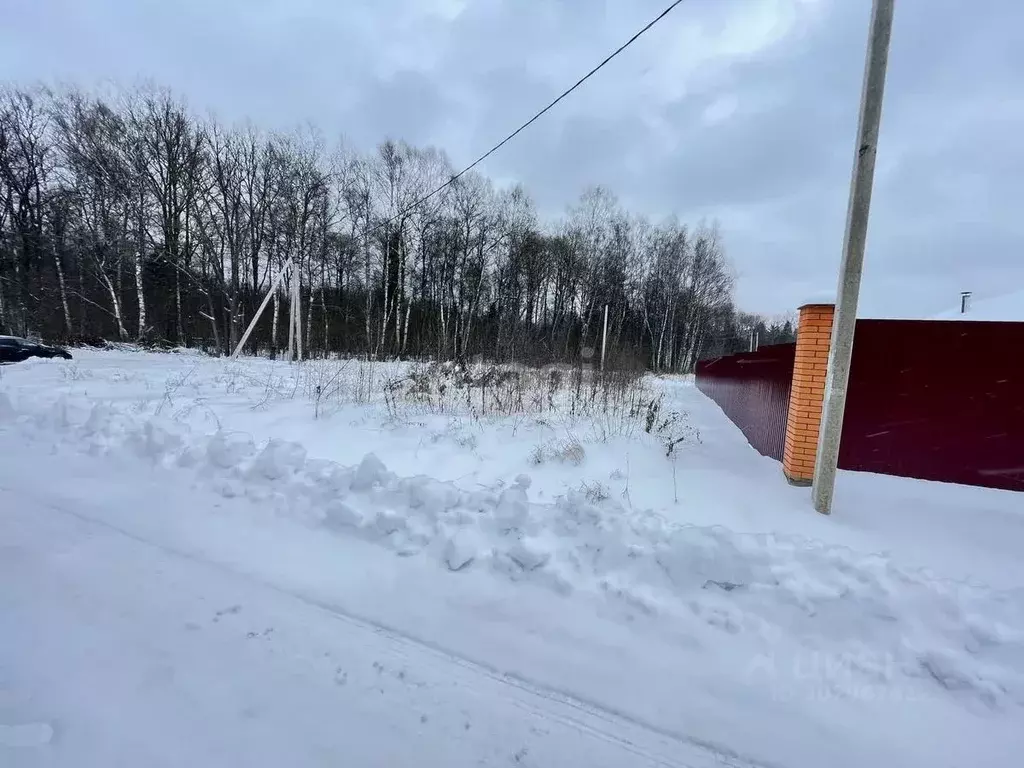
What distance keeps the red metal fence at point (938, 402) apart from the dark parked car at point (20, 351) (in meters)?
23.0

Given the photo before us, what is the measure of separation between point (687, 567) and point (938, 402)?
3.99 metres

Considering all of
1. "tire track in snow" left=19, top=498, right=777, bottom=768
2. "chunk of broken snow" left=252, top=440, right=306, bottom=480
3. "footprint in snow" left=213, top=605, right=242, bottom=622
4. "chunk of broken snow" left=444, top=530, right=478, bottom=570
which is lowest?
"tire track in snow" left=19, top=498, right=777, bottom=768

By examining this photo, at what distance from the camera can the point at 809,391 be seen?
444 centimetres

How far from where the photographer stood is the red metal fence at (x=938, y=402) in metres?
4.37

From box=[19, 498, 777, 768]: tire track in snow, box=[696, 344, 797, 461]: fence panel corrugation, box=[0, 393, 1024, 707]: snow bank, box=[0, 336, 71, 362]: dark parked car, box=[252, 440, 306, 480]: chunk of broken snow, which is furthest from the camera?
box=[0, 336, 71, 362]: dark parked car

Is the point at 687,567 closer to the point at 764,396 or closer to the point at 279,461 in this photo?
the point at 279,461

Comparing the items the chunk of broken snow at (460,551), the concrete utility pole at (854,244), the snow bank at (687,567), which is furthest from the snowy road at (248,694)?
the concrete utility pole at (854,244)

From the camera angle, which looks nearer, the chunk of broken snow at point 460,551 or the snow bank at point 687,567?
the snow bank at point 687,567

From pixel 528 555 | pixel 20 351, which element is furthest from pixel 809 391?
pixel 20 351

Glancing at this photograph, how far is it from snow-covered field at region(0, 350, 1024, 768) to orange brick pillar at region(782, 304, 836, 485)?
406 mm

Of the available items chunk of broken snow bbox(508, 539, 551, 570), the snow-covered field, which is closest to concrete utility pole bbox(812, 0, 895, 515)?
the snow-covered field

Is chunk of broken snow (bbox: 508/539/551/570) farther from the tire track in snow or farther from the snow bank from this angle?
the tire track in snow

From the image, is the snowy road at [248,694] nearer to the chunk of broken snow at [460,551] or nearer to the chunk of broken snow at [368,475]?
the chunk of broken snow at [460,551]

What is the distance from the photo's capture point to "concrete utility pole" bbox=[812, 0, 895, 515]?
3.27 metres
